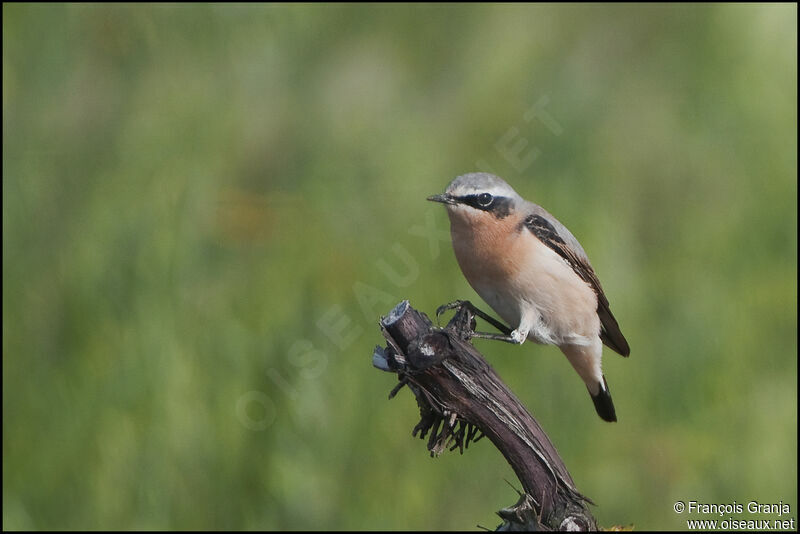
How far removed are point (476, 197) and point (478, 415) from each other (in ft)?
4.73

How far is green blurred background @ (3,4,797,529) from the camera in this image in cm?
642

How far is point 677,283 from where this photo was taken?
26.1 ft

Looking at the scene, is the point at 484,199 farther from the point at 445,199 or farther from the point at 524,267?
the point at 524,267

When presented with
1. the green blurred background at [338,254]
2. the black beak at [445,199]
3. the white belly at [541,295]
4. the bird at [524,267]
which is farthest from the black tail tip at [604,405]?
the black beak at [445,199]

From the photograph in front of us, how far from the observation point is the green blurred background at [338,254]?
6.42 metres

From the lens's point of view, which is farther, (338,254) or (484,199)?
(338,254)

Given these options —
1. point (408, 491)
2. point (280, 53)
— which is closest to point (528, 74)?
point (280, 53)

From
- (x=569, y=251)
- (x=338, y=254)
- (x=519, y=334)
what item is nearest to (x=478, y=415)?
(x=519, y=334)

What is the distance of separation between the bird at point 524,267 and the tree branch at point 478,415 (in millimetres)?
1083

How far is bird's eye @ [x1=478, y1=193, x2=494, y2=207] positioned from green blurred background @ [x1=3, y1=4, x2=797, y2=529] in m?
2.28

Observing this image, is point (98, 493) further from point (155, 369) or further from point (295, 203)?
point (295, 203)

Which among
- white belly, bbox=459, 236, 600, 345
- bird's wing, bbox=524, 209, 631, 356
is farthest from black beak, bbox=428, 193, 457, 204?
bird's wing, bbox=524, 209, 631, 356

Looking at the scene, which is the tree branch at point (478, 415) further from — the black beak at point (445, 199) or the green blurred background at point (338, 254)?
the green blurred background at point (338, 254)

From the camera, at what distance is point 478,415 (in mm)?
3418
